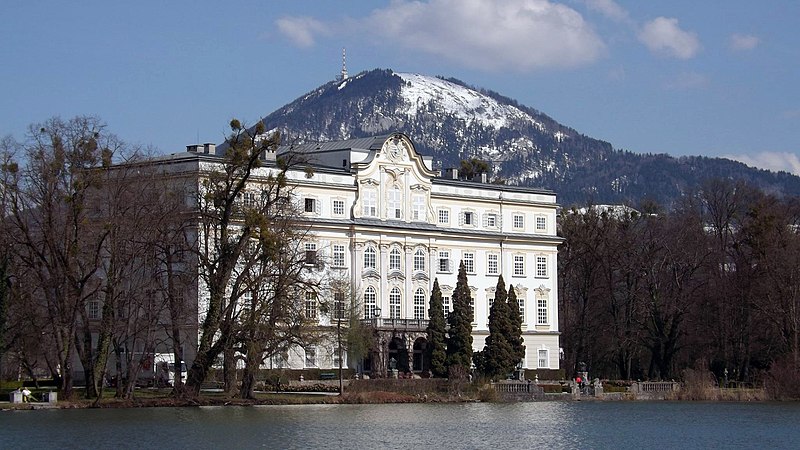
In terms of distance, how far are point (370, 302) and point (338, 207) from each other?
6349mm

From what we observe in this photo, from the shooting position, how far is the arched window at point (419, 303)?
323 ft

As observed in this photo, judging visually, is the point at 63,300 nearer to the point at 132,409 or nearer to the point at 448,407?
the point at 132,409

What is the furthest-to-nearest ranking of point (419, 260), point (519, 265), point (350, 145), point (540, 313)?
point (540, 313) < point (519, 265) < point (350, 145) < point (419, 260)

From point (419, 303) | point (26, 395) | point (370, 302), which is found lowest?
point (26, 395)

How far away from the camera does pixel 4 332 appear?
65875 millimetres

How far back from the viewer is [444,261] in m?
99.9

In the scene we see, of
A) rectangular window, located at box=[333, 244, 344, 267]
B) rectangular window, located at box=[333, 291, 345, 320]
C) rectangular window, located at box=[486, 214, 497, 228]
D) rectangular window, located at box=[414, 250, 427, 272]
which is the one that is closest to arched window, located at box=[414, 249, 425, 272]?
rectangular window, located at box=[414, 250, 427, 272]

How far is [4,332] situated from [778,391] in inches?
1531

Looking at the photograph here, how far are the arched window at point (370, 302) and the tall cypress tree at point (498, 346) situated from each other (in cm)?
838

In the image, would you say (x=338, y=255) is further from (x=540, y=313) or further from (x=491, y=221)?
(x=540, y=313)

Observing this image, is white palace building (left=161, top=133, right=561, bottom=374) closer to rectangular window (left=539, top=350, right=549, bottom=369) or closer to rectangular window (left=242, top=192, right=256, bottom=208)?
rectangular window (left=539, top=350, right=549, bottom=369)

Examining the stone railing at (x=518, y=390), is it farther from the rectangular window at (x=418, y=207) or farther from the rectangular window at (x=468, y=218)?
the rectangular window at (x=468, y=218)

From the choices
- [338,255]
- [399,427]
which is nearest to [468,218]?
[338,255]

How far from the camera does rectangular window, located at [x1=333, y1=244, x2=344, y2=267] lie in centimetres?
9381
